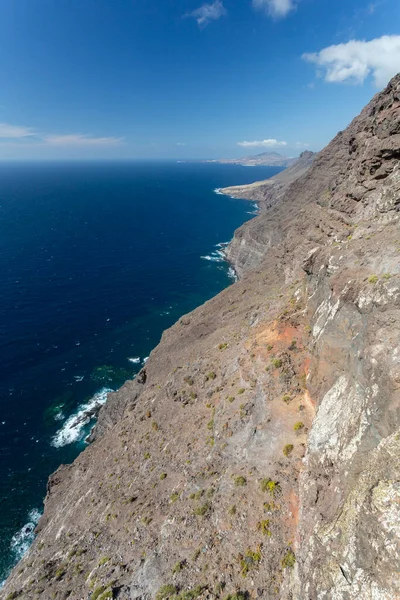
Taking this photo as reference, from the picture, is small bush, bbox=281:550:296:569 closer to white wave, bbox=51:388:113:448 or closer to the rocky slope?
the rocky slope

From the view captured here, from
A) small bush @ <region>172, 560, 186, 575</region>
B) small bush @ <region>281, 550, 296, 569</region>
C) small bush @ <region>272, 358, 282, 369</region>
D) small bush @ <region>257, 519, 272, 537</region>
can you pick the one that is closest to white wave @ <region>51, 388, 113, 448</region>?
small bush @ <region>172, 560, 186, 575</region>

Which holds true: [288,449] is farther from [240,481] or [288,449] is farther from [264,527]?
[264,527]

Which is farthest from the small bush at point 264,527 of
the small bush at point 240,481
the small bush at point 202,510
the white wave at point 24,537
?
the white wave at point 24,537

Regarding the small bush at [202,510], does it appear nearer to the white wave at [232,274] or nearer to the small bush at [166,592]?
the small bush at [166,592]

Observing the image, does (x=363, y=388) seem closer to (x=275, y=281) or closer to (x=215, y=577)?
(x=215, y=577)

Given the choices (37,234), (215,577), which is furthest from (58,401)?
(37,234)

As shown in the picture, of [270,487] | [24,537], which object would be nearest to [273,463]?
[270,487]

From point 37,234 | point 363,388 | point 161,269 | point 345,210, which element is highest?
point 345,210
